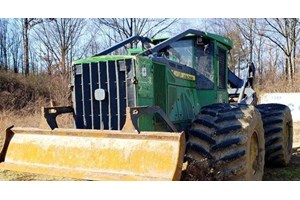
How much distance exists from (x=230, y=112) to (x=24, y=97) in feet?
52.0

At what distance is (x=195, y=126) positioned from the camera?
14.8ft

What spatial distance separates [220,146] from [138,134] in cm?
98

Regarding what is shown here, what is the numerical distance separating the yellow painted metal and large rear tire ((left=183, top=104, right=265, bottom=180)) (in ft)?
1.85

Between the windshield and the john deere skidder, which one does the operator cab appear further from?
the john deere skidder

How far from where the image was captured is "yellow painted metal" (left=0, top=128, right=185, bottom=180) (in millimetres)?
3811

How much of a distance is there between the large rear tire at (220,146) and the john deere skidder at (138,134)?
0.01 metres

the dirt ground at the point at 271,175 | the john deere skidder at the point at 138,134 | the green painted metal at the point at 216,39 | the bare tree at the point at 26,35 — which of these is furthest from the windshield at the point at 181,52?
the bare tree at the point at 26,35

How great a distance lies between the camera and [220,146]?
420 cm

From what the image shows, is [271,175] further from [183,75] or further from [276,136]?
[183,75]

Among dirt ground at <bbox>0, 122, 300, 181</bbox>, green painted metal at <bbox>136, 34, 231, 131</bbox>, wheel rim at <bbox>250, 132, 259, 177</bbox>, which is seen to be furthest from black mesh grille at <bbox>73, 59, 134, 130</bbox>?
wheel rim at <bbox>250, 132, 259, 177</bbox>

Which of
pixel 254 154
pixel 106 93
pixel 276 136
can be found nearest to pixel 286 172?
pixel 276 136

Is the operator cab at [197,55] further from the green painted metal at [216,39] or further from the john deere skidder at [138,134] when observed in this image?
the john deere skidder at [138,134]

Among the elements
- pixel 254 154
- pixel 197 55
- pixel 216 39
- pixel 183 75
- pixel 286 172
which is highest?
pixel 216 39

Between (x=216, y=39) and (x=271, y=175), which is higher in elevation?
(x=216, y=39)
